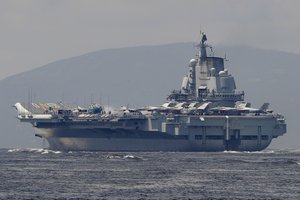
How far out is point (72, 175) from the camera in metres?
132

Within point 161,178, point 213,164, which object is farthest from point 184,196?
point 213,164

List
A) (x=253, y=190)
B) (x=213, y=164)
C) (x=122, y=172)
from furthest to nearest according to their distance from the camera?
(x=213, y=164)
(x=122, y=172)
(x=253, y=190)

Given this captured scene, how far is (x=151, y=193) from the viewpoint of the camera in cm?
10981

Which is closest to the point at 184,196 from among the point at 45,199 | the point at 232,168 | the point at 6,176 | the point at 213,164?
the point at 45,199

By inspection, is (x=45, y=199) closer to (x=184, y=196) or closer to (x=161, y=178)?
(x=184, y=196)

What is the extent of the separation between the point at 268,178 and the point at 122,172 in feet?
55.1

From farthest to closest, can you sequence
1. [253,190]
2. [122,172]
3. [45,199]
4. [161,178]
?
[122,172], [161,178], [253,190], [45,199]

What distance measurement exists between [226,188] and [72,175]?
69.4ft

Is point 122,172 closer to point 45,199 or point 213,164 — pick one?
point 213,164

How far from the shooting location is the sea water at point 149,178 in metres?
109

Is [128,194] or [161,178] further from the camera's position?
[161,178]

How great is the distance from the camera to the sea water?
10944cm

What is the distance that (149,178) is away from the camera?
12756cm

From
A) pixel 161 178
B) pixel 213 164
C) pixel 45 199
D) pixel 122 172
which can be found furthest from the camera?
pixel 213 164
